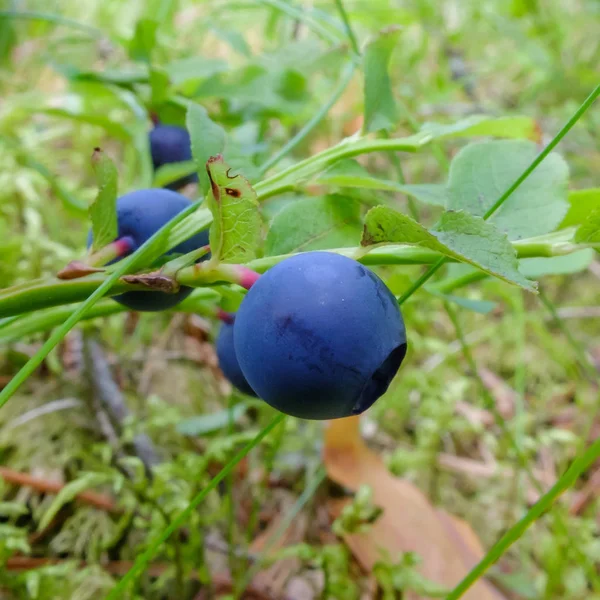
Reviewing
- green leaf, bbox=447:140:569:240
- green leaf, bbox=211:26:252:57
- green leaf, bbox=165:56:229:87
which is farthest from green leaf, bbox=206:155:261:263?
green leaf, bbox=211:26:252:57

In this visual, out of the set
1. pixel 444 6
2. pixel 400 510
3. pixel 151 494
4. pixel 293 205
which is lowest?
pixel 400 510

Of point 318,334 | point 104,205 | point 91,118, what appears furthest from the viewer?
point 91,118

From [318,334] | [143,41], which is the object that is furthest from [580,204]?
[143,41]

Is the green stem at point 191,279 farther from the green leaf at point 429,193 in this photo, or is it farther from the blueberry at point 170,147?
the blueberry at point 170,147

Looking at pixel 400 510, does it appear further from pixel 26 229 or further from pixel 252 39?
pixel 252 39

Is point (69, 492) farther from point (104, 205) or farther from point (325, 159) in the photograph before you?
point (325, 159)

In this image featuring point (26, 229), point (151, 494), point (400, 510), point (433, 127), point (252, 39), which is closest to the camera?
point (433, 127)

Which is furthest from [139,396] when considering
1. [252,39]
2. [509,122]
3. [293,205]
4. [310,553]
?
[252,39]

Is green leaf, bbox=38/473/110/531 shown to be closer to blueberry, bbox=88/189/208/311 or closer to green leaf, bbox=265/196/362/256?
blueberry, bbox=88/189/208/311
